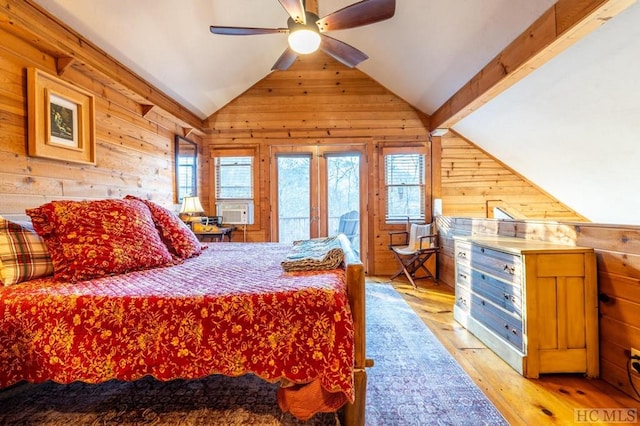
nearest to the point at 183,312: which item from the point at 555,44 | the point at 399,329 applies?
the point at 399,329

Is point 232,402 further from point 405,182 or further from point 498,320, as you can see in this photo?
point 405,182

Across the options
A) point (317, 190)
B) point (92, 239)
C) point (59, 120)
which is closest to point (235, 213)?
point (317, 190)

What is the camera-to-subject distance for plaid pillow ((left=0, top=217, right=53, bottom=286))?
1469mm

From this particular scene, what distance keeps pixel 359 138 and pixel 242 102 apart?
6.15 feet

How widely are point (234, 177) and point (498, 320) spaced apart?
12.6 feet

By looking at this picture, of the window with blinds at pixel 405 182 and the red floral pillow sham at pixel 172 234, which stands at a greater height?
the window with blinds at pixel 405 182

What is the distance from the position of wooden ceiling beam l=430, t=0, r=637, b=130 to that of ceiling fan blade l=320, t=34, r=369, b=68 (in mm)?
1174

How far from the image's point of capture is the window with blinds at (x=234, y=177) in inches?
182

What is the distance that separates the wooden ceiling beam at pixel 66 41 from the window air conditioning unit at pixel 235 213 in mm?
1776

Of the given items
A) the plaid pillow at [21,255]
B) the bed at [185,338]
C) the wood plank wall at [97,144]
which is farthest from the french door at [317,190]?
the bed at [185,338]

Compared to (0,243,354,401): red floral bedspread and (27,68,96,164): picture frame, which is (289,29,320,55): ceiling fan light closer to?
(27,68,96,164): picture frame

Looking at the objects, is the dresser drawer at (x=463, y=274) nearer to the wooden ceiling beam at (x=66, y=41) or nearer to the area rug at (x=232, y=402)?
the area rug at (x=232, y=402)

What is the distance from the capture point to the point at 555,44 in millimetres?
2008

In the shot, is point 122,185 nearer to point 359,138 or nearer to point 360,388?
point 360,388
